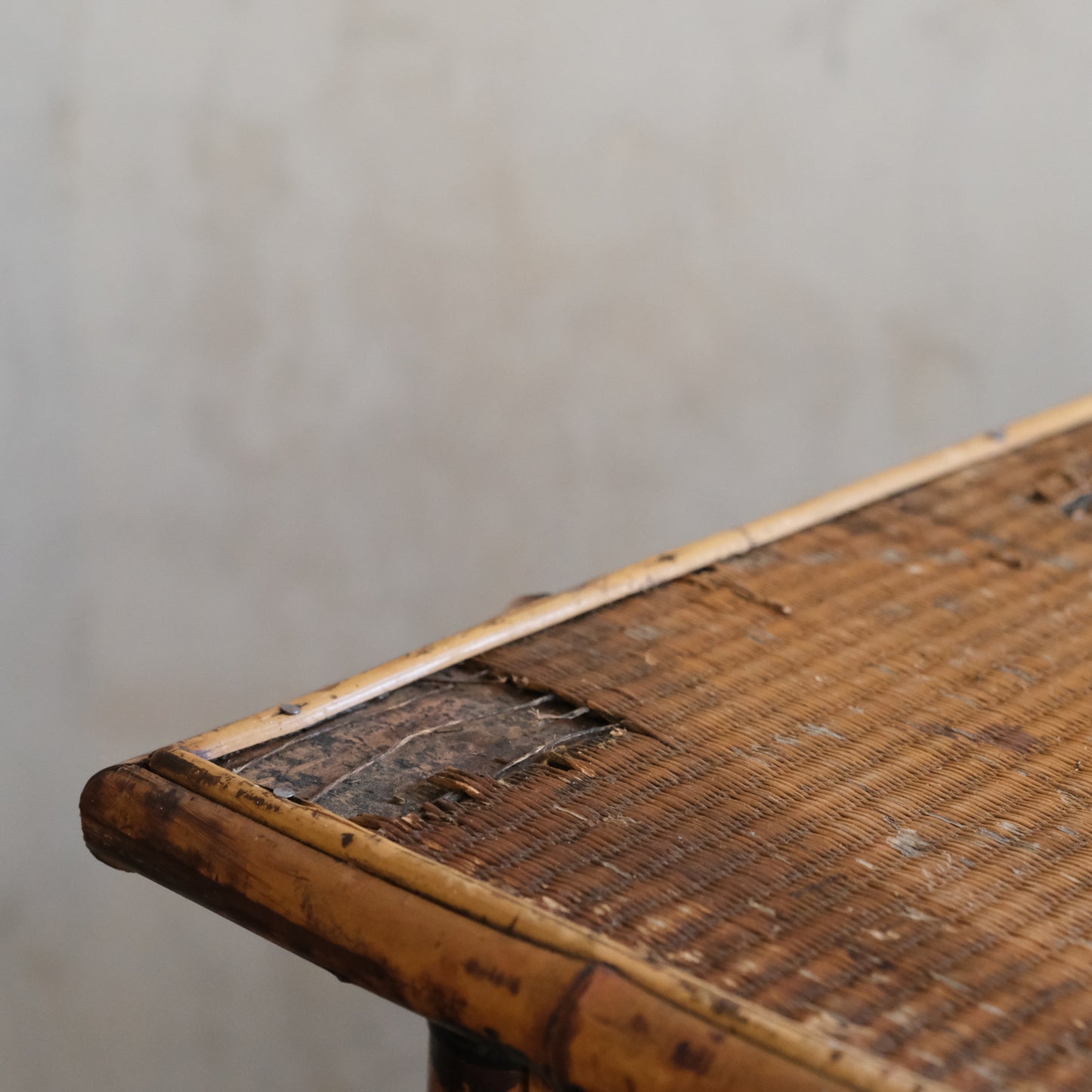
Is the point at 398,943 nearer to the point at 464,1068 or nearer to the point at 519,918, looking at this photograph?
the point at 519,918

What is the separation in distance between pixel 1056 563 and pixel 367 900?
56 centimetres

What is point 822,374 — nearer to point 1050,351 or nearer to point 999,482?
point 1050,351

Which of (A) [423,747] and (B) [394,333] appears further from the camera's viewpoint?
(B) [394,333]

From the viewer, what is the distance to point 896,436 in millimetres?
1912

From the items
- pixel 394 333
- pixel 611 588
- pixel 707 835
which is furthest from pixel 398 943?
pixel 394 333

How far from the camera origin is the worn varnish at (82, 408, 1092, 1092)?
1.57ft

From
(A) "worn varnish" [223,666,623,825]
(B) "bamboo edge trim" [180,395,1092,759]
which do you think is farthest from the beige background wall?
(A) "worn varnish" [223,666,623,825]

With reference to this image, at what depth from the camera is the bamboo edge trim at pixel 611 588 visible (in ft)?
2.21

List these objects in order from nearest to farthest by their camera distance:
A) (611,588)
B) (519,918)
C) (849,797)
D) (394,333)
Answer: (519,918), (849,797), (611,588), (394,333)

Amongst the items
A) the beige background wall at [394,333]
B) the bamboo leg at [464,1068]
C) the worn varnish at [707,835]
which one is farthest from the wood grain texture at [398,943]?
the beige background wall at [394,333]

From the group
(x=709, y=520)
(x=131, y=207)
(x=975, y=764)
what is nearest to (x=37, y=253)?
(x=131, y=207)

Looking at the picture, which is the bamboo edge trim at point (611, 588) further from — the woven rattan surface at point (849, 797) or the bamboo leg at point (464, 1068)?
the bamboo leg at point (464, 1068)

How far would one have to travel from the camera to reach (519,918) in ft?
1.68

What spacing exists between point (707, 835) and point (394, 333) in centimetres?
114
